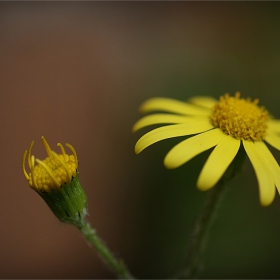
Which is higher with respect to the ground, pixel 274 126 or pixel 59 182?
pixel 59 182

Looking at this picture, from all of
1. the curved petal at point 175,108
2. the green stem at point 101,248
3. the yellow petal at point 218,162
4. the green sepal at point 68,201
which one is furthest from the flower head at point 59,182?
the curved petal at point 175,108

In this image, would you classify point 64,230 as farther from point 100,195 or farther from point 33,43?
point 33,43

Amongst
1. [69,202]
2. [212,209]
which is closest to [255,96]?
[212,209]

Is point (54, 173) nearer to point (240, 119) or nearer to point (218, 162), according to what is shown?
point (218, 162)

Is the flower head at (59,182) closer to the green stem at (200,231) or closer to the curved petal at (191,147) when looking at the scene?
the curved petal at (191,147)

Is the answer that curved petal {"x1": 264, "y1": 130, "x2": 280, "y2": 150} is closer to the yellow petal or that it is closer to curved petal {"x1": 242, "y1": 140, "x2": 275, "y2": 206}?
curved petal {"x1": 242, "y1": 140, "x2": 275, "y2": 206}

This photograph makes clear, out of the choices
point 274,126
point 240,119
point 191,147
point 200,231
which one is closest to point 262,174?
point 191,147

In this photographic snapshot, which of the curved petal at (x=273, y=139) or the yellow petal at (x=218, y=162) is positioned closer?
the yellow petal at (x=218, y=162)
